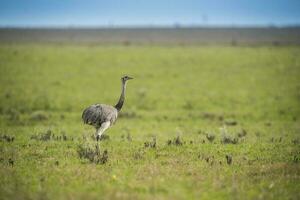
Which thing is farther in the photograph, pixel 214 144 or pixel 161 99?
pixel 161 99

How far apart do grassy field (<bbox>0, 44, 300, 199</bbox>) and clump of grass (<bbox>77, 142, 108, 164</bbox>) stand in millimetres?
34

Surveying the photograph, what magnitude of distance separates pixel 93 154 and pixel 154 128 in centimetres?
1056

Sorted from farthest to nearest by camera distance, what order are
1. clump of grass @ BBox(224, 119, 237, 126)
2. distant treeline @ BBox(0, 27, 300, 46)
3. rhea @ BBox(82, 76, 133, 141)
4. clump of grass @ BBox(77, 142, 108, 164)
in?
distant treeline @ BBox(0, 27, 300, 46) < clump of grass @ BBox(224, 119, 237, 126) < rhea @ BBox(82, 76, 133, 141) < clump of grass @ BBox(77, 142, 108, 164)

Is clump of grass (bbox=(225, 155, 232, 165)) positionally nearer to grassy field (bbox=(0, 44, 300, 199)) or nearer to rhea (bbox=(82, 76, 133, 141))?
grassy field (bbox=(0, 44, 300, 199))

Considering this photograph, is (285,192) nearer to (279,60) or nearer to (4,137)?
(4,137)

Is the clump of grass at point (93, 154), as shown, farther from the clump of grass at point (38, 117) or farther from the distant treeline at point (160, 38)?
the distant treeline at point (160, 38)

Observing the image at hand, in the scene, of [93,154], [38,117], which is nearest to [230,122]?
[38,117]

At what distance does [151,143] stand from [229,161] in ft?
10.9

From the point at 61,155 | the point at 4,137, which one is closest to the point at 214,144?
the point at 61,155

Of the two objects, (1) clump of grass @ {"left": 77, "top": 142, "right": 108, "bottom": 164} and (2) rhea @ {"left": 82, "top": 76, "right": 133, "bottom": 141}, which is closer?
(1) clump of grass @ {"left": 77, "top": 142, "right": 108, "bottom": 164}

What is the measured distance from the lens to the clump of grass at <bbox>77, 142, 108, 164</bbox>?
38.2ft

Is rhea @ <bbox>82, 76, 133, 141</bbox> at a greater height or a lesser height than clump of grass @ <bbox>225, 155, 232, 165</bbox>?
greater

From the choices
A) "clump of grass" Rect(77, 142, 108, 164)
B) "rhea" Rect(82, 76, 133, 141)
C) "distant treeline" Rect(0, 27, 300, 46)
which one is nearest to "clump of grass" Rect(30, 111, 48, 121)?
"rhea" Rect(82, 76, 133, 141)

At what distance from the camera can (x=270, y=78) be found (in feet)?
130
